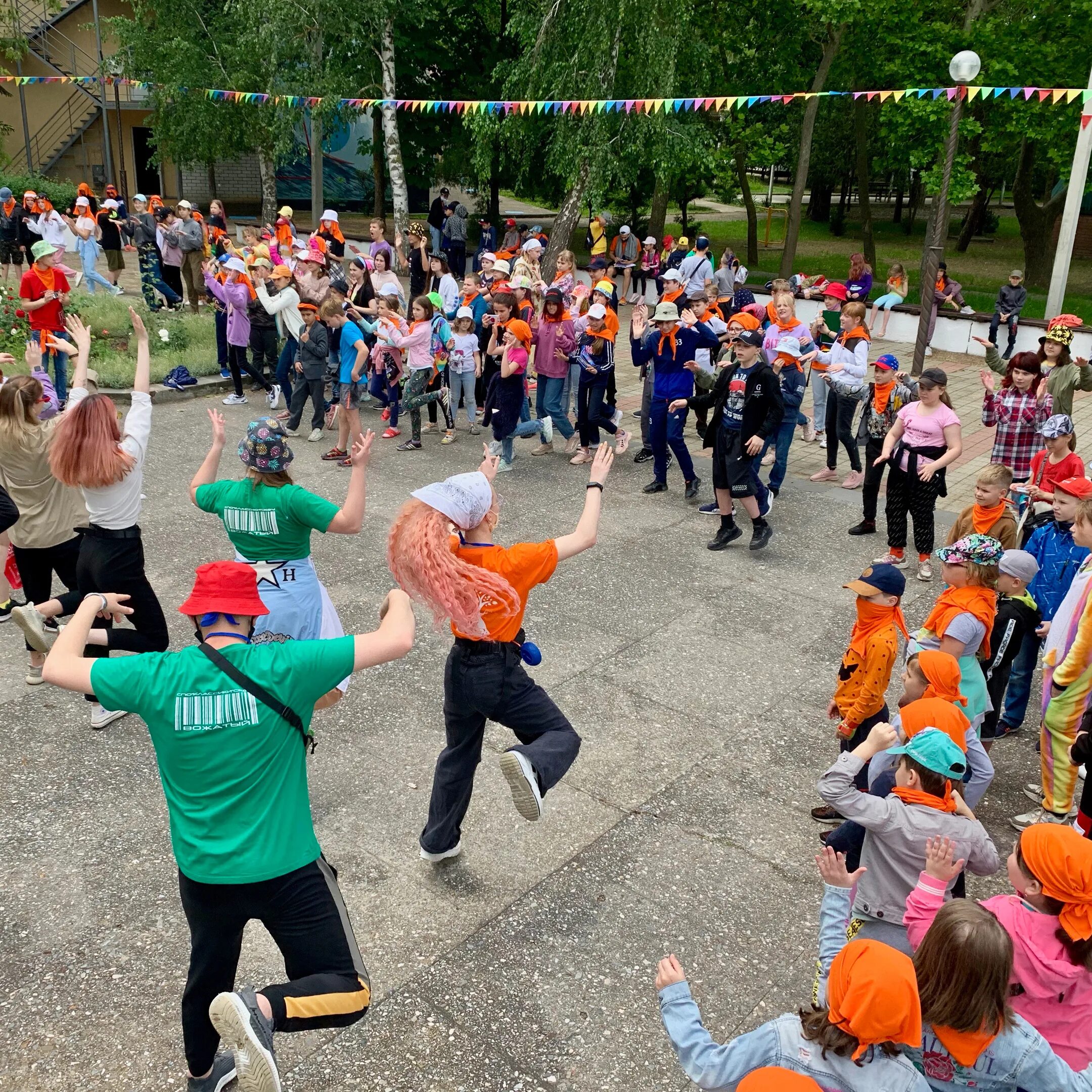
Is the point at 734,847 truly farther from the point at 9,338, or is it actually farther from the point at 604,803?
the point at 9,338

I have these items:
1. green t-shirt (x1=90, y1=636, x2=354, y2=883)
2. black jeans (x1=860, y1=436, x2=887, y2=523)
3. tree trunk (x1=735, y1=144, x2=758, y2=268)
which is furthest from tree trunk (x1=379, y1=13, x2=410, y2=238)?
green t-shirt (x1=90, y1=636, x2=354, y2=883)

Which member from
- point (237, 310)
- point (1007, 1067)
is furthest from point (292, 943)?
point (237, 310)

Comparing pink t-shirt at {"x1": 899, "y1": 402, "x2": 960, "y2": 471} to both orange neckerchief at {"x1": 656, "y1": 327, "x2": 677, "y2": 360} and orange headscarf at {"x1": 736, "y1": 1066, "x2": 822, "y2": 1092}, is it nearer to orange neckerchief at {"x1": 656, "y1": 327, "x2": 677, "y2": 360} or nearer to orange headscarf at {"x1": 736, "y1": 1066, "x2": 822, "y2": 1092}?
orange neckerchief at {"x1": 656, "y1": 327, "x2": 677, "y2": 360}

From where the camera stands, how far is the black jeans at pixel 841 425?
9.98 m

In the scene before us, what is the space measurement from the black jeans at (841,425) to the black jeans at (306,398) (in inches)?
209

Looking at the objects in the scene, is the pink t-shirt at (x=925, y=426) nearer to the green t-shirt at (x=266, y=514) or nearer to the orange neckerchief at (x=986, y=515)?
the orange neckerchief at (x=986, y=515)

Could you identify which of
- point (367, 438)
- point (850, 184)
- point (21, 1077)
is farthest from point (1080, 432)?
point (850, 184)

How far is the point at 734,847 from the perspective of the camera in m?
5.03

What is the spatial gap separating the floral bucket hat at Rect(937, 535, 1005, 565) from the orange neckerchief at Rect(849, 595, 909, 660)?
0.35 m

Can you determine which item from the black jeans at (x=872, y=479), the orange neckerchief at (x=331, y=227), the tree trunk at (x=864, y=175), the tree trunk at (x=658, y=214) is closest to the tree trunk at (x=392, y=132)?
the orange neckerchief at (x=331, y=227)

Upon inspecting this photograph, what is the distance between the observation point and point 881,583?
490 centimetres

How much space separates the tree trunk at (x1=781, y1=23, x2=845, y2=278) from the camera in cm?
2058

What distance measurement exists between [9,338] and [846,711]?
12.5 meters

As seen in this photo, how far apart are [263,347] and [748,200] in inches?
682
